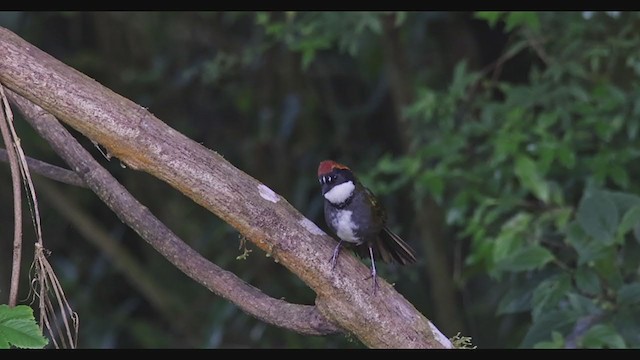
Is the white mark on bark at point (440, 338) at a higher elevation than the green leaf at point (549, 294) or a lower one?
lower

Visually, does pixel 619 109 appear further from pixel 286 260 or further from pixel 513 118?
pixel 286 260

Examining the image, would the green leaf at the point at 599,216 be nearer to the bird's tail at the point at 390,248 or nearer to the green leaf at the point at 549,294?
the green leaf at the point at 549,294

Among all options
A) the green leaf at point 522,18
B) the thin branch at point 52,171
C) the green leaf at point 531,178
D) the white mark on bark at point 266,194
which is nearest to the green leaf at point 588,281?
the green leaf at point 531,178

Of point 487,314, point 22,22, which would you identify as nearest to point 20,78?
point 22,22

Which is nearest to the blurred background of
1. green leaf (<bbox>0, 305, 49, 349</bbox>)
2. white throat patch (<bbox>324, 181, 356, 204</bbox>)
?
white throat patch (<bbox>324, 181, 356, 204</bbox>)

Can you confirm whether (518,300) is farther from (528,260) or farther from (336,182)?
(336,182)

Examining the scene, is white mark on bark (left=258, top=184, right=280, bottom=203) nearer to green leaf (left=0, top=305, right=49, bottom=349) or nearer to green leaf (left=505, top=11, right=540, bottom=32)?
green leaf (left=0, top=305, right=49, bottom=349)

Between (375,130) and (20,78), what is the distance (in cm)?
312

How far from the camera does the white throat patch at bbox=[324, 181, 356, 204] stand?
239 cm

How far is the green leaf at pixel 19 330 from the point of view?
1.46m

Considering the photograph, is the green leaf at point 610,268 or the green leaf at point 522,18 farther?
the green leaf at point 522,18

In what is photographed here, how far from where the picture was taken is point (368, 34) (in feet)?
14.3

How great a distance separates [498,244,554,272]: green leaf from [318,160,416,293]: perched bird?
366 millimetres

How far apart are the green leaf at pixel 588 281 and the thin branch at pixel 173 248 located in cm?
99
